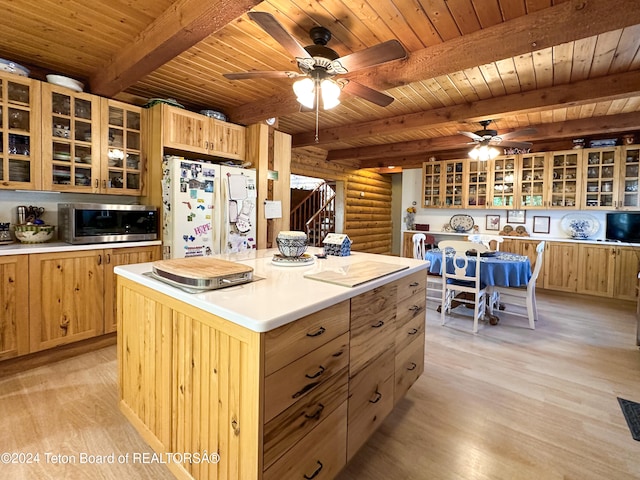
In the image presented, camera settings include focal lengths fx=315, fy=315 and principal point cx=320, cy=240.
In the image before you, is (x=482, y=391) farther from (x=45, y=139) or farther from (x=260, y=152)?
(x=45, y=139)

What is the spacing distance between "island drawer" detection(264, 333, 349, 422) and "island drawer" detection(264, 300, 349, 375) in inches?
1.0

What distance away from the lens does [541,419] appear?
6.35 ft

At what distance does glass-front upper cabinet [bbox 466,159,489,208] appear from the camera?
5.86m

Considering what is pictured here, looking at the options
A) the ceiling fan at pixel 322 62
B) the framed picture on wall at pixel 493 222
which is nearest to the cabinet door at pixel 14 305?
the ceiling fan at pixel 322 62

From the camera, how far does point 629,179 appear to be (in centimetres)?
468

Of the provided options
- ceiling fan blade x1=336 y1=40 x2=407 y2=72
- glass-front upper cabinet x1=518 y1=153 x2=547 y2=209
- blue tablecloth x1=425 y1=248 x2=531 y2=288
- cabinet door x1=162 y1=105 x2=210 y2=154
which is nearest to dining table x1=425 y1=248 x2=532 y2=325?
blue tablecloth x1=425 y1=248 x2=531 y2=288

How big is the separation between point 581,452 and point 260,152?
3.72m

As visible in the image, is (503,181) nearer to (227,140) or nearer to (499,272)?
(499,272)

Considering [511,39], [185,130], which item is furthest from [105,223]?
[511,39]

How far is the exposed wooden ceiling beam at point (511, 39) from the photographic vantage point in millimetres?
1822

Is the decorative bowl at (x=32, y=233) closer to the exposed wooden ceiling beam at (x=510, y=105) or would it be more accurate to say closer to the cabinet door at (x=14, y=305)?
the cabinet door at (x=14, y=305)

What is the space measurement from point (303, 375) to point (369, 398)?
58cm

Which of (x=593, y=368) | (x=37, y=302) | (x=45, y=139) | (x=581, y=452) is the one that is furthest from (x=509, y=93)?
(x=37, y=302)

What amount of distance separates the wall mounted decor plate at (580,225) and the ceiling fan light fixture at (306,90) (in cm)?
519
